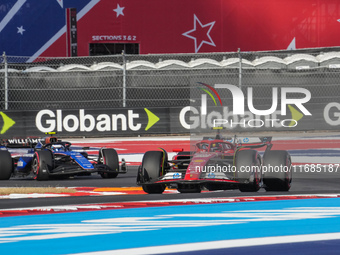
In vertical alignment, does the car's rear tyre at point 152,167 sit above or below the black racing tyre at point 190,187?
above

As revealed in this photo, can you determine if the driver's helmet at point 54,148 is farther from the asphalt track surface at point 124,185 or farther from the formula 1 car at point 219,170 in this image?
the formula 1 car at point 219,170

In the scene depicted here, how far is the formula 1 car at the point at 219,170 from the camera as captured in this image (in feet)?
31.2

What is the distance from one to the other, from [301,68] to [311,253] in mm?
15960

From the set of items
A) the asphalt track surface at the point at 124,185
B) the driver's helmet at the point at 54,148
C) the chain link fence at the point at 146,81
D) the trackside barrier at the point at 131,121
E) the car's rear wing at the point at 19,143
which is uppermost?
the chain link fence at the point at 146,81

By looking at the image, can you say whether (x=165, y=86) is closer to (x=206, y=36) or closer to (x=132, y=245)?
(x=206, y=36)

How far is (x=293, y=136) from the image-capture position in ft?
66.5

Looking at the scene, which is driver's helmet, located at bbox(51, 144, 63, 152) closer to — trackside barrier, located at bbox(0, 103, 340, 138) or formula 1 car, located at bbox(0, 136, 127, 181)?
formula 1 car, located at bbox(0, 136, 127, 181)

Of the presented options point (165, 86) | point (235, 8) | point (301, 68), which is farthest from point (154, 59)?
point (235, 8)

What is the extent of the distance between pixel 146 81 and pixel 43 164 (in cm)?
960

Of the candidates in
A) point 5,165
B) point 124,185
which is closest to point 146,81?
point 5,165

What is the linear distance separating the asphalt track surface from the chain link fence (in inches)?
295

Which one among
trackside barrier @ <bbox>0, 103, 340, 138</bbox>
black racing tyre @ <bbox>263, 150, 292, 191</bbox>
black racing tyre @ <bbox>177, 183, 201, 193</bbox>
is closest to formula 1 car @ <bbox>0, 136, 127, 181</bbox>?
black racing tyre @ <bbox>177, 183, 201, 193</bbox>

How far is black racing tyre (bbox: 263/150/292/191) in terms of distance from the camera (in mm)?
9734

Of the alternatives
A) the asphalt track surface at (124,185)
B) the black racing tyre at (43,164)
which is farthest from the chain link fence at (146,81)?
the black racing tyre at (43,164)
